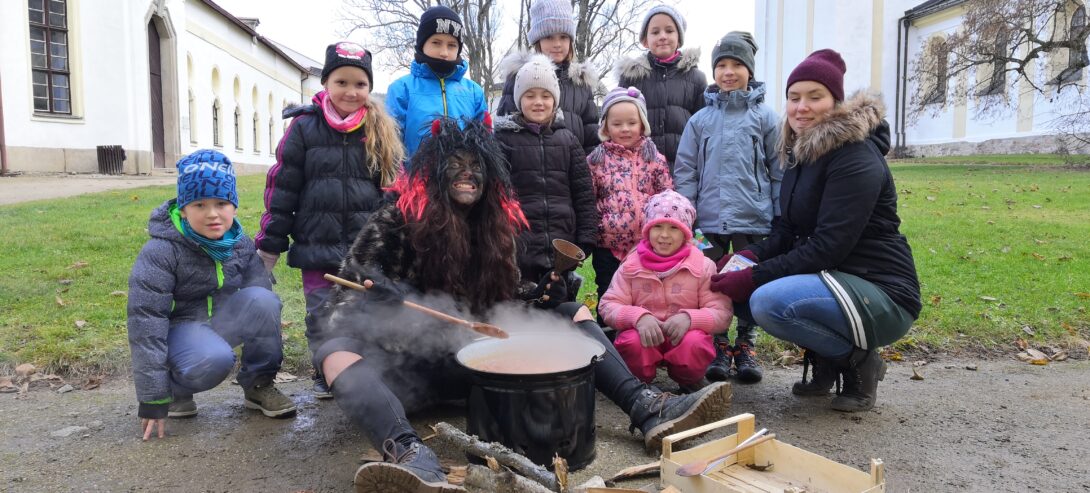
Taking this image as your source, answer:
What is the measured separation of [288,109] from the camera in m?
3.71

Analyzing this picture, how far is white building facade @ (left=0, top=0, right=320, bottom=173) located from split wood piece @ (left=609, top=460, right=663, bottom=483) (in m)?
20.1

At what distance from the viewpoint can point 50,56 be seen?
18.9m

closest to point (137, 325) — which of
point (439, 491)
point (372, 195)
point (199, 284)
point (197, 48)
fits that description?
point (199, 284)

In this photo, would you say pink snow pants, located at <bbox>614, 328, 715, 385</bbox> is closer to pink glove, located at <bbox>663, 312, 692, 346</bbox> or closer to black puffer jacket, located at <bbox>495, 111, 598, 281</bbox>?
pink glove, located at <bbox>663, 312, 692, 346</bbox>

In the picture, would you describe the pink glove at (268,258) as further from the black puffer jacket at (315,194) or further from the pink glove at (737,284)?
the pink glove at (737,284)

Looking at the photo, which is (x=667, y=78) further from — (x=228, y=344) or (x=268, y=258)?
(x=228, y=344)

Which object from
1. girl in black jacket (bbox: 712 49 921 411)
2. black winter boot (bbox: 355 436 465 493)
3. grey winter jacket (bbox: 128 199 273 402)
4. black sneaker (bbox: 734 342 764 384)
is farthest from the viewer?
black sneaker (bbox: 734 342 764 384)

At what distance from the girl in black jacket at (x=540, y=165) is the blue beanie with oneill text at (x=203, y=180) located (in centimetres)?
142

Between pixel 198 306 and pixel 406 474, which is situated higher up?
pixel 198 306

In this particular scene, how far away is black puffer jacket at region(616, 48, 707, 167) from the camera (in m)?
4.55

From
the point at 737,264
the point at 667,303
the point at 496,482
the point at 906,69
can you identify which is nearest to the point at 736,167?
the point at 737,264

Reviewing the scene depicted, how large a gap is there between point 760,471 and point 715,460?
0.67 ft

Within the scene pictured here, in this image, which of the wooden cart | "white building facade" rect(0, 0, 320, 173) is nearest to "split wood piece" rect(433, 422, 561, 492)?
the wooden cart

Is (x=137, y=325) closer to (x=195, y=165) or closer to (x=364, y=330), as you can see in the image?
(x=195, y=165)
